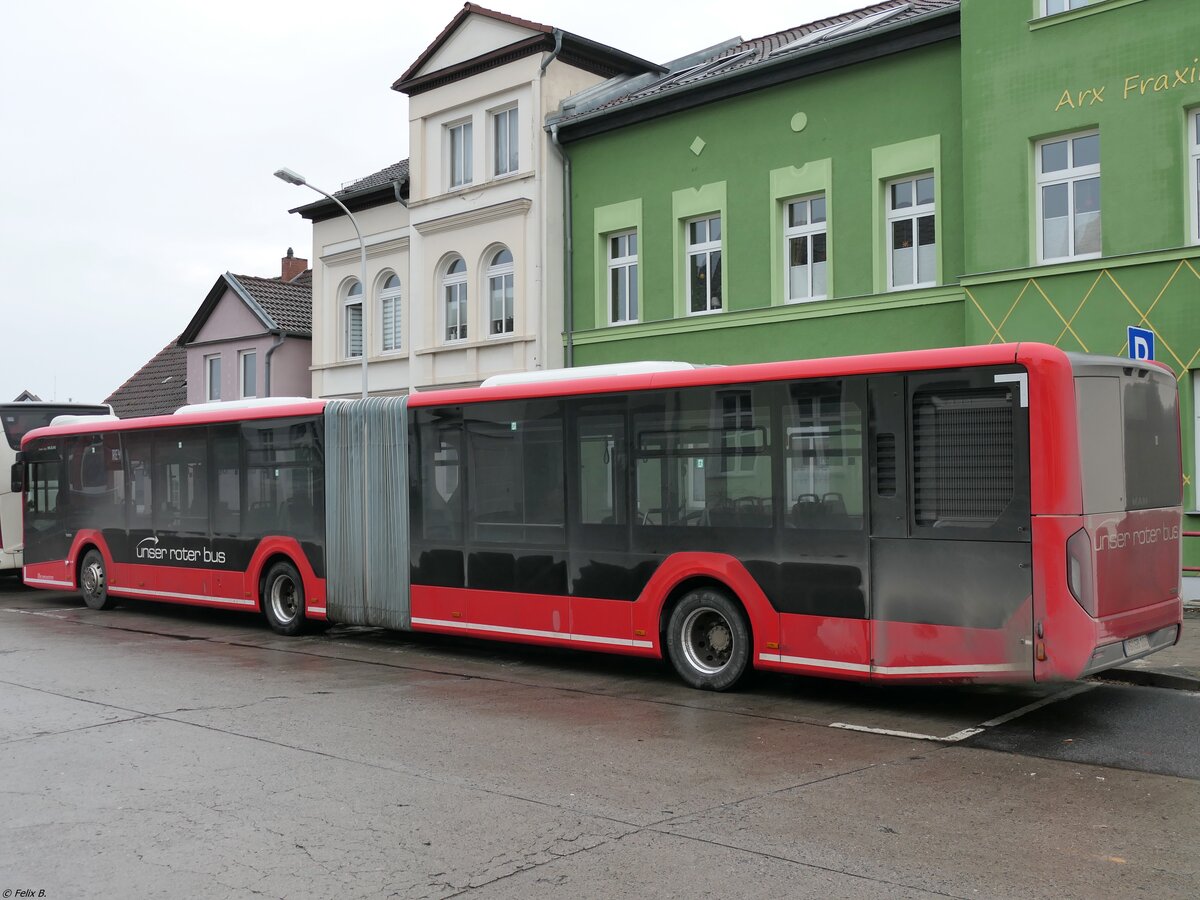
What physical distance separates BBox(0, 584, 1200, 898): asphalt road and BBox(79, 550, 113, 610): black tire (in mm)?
7244

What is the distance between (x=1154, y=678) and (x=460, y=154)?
20048 millimetres

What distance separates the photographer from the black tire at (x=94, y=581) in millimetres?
18828

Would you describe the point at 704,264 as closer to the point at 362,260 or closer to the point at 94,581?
the point at 362,260

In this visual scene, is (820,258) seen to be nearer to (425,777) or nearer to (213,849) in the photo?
(425,777)

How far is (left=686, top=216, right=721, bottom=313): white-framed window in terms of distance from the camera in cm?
2214

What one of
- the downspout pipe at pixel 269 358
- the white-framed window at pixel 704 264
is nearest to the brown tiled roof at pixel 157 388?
the downspout pipe at pixel 269 358

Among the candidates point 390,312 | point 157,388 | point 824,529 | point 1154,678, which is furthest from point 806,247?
point 157,388

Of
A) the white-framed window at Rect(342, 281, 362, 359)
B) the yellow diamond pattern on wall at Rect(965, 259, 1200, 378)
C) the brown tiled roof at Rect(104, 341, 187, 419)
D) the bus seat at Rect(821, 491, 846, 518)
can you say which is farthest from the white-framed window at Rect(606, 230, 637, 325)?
the brown tiled roof at Rect(104, 341, 187, 419)

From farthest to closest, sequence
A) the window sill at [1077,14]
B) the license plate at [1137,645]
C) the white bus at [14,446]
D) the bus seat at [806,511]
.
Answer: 1. the white bus at [14,446]
2. the window sill at [1077,14]
3. the bus seat at [806,511]
4. the license plate at [1137,645]

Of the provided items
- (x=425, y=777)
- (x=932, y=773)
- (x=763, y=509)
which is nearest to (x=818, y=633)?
(x=763, y=509)

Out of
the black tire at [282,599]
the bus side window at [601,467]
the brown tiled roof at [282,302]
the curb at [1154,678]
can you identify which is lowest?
the curb at [1154,678]

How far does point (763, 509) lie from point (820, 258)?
11.1 m

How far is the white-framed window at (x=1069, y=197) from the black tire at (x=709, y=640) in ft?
30.1

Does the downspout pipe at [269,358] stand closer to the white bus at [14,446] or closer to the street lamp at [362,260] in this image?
the street lamp at [362,260]
